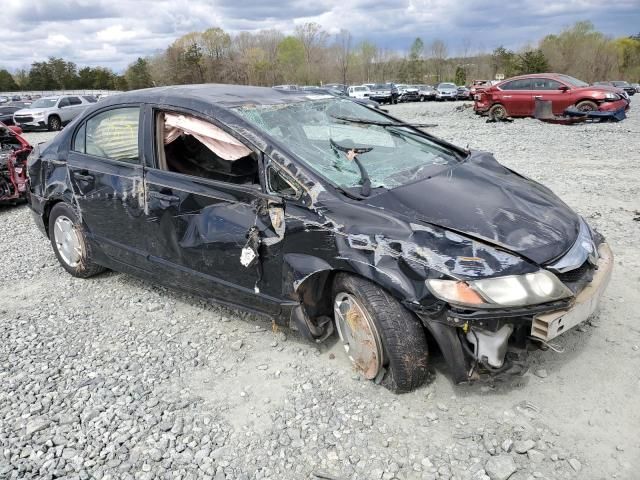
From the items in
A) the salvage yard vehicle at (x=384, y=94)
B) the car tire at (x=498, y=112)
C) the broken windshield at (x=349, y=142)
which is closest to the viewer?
the broken windshield at (x=349, y=142)

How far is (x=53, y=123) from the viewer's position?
854 inches

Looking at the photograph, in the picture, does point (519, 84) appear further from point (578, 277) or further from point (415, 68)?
point (415, 68)

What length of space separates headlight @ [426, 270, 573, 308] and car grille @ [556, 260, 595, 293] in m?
0.17

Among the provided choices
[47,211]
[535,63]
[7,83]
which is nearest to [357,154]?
[47,211]

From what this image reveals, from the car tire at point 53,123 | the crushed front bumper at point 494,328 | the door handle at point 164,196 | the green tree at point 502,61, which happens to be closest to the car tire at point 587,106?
the crushed front bumper at point 494,328

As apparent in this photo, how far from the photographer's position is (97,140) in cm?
425

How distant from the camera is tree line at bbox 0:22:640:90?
198 feet

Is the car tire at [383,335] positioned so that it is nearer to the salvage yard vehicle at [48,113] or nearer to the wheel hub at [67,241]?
the wheel hub at [67,241]

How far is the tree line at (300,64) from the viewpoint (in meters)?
60.3

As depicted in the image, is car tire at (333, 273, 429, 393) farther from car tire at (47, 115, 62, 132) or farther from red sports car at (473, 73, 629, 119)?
car tire at (47, 115, 62, 132)

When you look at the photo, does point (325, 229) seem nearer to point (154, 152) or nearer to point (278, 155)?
point (278, 155)

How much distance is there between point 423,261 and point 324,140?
49.1 inches

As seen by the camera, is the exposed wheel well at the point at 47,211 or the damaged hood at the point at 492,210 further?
the exposed wheel well at the point at 47,211

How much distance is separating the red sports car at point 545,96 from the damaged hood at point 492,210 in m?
13.9
